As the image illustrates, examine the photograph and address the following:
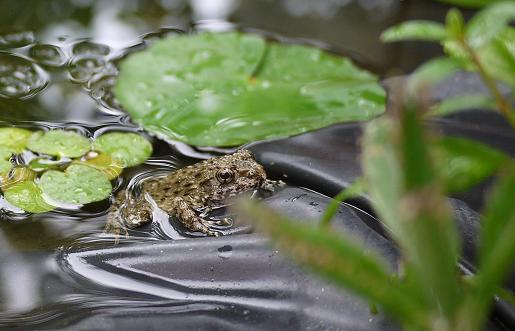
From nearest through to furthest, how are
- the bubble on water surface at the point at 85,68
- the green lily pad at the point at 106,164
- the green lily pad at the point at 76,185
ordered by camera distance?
the green lily pad at the point at 76,185 < the green lily pad at the point at 106,164 < the bubble on water surface at the point at 85,68

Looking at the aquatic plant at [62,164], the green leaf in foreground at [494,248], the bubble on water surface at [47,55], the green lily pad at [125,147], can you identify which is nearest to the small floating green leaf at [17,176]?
the aquatic plant at [62,164]

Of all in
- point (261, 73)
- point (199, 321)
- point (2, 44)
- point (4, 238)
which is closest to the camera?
point (199, 321)

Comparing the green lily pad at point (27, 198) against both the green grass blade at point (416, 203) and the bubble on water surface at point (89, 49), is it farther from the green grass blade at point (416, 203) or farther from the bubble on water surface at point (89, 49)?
the green grass blade at point (416, 203)

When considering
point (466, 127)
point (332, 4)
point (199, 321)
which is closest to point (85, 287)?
point (199, 321)

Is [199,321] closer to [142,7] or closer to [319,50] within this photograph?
[319,50]

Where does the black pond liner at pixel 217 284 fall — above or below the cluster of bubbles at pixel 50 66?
below

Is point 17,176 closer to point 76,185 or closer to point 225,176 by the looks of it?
point 76,185
